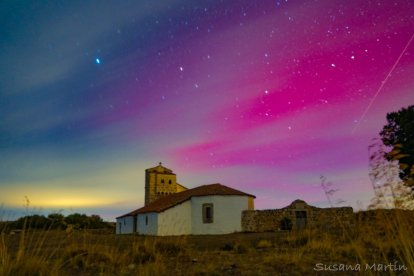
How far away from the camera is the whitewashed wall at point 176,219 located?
2881cm

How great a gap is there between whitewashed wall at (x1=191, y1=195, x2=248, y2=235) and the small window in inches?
9.5

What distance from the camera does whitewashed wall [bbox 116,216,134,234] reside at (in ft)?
118

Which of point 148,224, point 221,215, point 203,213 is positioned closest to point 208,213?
point 203,213

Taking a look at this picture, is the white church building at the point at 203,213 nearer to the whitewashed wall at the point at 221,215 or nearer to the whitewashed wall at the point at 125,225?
the whitewashed wall at the point at 221,215

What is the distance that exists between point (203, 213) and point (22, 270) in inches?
953

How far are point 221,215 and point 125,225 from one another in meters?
14.6

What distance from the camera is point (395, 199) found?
435 cm

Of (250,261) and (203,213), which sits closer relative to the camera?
(250,261)

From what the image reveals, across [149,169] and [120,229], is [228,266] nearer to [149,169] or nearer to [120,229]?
[120,229]

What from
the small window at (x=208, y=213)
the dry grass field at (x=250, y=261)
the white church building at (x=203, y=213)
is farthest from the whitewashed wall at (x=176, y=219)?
the dry grass field at (x=250, y=261)

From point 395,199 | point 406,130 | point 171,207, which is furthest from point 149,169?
point 395,199

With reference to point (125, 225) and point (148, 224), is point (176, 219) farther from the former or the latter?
point (125, 225)

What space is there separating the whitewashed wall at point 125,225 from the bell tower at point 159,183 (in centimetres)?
456

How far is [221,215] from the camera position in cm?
2823
